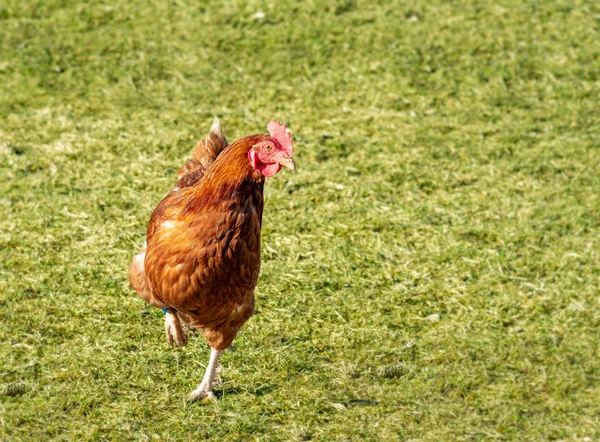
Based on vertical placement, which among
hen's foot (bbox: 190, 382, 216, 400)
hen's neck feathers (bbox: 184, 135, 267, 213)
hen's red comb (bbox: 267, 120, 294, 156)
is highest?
hen's red comb (bbox: 267, 120, 294, 156)

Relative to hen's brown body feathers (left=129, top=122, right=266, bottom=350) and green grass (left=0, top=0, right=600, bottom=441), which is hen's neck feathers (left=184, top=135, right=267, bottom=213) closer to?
hen's brown body feathers (left=129, top=122, right=266, bottom=350)

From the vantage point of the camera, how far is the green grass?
5.85m

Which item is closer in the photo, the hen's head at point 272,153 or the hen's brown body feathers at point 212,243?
the hen's head at point 272,153

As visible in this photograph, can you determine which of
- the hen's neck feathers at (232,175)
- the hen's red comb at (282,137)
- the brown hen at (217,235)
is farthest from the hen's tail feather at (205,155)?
the hen's red comb at (282,137)

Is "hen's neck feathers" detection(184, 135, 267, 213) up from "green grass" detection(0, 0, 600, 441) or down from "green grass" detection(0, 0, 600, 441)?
up

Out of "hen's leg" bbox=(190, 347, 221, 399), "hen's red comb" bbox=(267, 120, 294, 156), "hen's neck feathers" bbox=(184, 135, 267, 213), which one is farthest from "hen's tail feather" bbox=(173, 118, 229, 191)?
"hen's leg" bbox=(190, 347, 221, 399)

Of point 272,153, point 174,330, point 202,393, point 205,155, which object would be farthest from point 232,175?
point 202,393

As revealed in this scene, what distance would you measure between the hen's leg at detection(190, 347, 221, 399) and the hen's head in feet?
4.38

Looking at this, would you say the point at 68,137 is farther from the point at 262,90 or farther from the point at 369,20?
the point at 369,20

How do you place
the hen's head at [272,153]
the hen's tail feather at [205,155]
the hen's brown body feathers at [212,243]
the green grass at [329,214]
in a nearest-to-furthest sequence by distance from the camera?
the hen's head at [272,153]
the hen's brown body feathers at [212,243]
the green grass at [329,214]
the hen's tail feather at [205,155]

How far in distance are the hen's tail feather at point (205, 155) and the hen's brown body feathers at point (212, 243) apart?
509mm

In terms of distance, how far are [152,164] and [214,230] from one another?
3.48 meters

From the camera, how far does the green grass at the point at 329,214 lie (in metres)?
5.85

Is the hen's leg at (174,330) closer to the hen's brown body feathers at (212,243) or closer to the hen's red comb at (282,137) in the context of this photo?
the hen's brown body feathers at (212,243)
